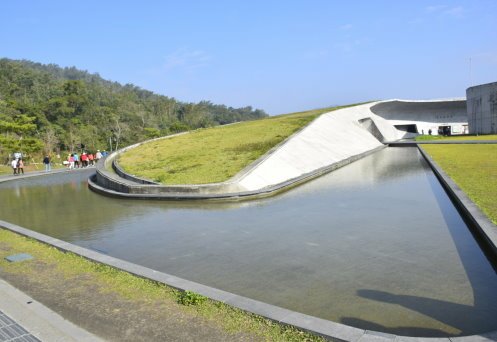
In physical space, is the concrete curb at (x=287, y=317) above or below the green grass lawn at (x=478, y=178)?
below

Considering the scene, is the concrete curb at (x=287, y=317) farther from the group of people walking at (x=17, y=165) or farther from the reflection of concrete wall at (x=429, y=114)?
the reflection of concrete wall at (x=429, y=114)

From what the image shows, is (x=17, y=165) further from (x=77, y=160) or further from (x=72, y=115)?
(x=72, y=115)

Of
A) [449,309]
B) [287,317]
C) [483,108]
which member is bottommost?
[449,309]

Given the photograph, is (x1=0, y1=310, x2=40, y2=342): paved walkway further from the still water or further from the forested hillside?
the forested hillside

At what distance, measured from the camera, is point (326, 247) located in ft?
22.8

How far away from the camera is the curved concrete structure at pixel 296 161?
12.7 meters

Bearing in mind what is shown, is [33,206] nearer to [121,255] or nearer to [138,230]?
[138,230]

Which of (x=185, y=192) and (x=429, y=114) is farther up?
(x=429, y=114)

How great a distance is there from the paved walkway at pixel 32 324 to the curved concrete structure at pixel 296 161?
7.47 m

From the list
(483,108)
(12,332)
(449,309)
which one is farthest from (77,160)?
(483,108)

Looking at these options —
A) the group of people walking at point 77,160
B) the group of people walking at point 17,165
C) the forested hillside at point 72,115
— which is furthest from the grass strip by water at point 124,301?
the forested hillside at point 72,115

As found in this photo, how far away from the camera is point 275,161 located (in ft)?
53.3

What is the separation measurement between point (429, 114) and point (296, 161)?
110 ft

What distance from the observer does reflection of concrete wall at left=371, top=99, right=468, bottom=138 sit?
4265 cm
